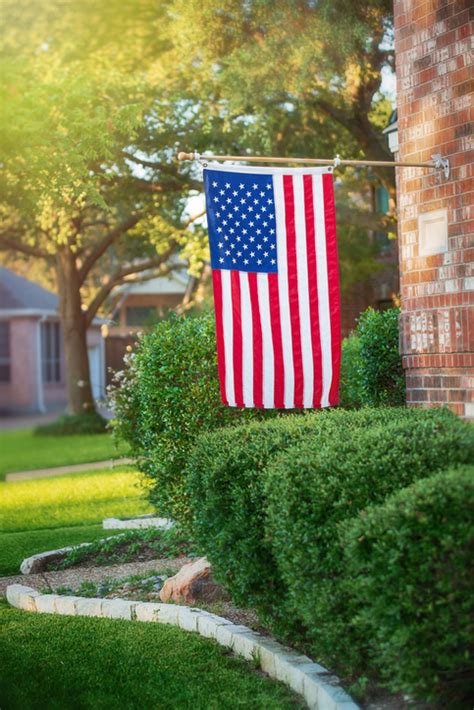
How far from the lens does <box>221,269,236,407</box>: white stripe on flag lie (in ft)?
21.6

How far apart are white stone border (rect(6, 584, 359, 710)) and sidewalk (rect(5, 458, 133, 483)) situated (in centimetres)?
966

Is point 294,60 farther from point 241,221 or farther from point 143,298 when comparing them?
point 143,298

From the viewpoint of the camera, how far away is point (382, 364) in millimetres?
8117

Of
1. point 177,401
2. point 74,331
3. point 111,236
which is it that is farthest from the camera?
point 74,331

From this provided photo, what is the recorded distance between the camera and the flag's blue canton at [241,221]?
6.55 metres

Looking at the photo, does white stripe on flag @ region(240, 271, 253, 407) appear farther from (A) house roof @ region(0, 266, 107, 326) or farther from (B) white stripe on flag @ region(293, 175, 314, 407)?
(A) house roof @ region(0, 266, 107, 326)

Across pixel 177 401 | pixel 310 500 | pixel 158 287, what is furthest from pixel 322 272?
pixel 158 287

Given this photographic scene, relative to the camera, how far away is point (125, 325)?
47.6m

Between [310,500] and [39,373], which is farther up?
[39,373]

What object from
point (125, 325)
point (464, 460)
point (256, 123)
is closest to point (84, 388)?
point (256, 123)

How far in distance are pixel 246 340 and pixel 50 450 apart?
16.9 metres

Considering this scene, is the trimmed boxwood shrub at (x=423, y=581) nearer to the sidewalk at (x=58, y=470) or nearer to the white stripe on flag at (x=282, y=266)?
the white stripe on flag at (x=282, y=266)

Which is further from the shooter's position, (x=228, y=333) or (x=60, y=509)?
(x=60, y=509)

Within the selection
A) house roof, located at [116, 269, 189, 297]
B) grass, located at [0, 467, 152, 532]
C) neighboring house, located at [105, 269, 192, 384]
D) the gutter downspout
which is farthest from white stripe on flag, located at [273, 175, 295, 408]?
house roof, located at [116, 269, 189, 297]
